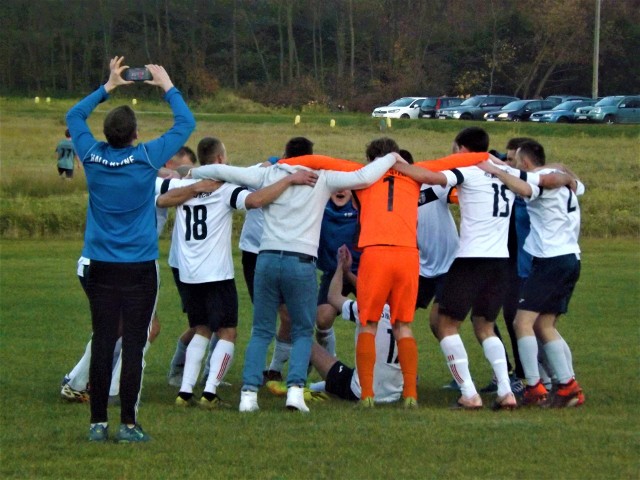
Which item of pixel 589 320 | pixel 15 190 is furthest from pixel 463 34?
pixel 589 320

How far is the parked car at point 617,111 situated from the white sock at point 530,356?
4709 cm

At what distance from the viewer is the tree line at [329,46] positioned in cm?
7200

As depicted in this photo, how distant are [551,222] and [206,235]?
2.72 m

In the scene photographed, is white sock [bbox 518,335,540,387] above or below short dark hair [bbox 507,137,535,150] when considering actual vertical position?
below

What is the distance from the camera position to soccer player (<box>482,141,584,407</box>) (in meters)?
8.66

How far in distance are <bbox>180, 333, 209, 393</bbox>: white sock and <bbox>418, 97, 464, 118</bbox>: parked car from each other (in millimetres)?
51654

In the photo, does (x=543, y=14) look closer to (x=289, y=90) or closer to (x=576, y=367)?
(x=289, y=90)

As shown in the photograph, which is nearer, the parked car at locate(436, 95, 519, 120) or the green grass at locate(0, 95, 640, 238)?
the green grass at locate(0, 95, 640, 238)

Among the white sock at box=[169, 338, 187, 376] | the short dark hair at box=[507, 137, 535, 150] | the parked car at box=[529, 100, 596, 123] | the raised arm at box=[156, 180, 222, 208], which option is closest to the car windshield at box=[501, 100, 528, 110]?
the parked car at box=[529, 100, 596, 123]

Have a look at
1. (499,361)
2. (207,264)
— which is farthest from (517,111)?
(207,264)

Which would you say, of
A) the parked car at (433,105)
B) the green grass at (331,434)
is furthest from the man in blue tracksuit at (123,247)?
the parked car at (433,105)

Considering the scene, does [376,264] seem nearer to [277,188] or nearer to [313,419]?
[277,188]

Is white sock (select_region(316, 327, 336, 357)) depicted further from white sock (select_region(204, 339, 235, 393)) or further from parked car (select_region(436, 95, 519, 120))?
parked car (select_region(436, 95, 519, 120))

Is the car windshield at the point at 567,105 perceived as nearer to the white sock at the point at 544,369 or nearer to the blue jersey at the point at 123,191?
the white sock at the point at 544,369
